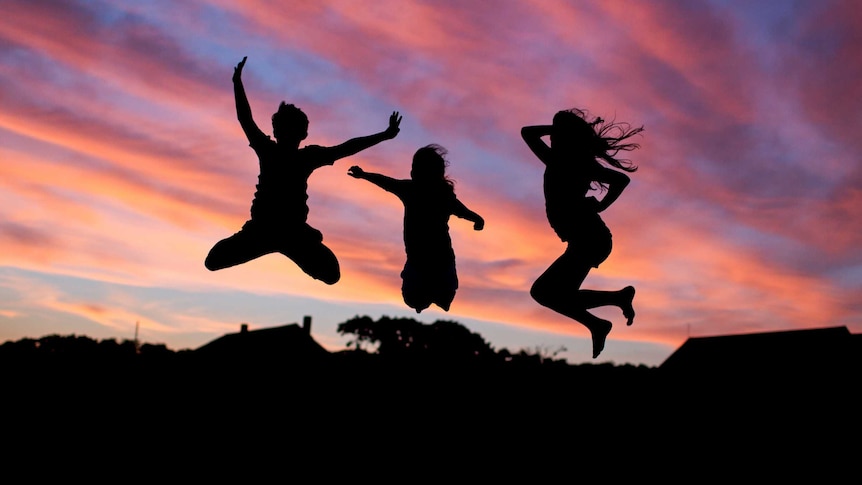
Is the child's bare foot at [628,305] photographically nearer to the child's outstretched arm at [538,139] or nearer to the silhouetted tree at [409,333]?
the child's outstretched arm at [538,139]

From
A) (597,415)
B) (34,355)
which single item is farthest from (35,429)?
(597,415)

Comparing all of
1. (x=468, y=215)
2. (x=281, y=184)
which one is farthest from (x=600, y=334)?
(x=281, y=184)

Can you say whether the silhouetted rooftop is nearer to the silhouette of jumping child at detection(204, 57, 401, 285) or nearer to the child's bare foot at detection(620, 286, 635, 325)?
the child's bare foot at detection(620, 286, 635, 325)

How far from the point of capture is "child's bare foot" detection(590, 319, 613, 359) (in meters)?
7.21

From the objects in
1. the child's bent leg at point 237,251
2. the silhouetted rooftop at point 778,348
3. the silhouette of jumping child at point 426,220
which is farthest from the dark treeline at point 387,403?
the silhouetted rooftop at point 778,348

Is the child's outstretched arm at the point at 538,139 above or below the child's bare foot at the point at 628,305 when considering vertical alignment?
above

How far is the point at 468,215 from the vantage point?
735 centimetres

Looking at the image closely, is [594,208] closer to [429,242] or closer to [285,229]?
[429,242]

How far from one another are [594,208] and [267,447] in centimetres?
611

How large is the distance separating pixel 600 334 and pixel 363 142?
2952 mm

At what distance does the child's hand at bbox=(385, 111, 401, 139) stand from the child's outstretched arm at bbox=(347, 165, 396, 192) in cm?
67

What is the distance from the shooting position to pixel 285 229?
662 centimetres

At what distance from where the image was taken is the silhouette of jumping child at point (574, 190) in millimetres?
6535

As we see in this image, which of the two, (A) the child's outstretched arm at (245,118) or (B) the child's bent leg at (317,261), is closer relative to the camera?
(A) the child's outstretched arm at (245,118)
